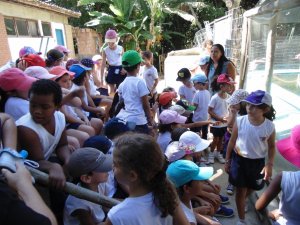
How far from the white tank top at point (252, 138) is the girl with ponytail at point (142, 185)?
62.5 inches

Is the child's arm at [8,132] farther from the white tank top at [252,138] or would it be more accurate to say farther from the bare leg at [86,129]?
the white tank top at [252,138]

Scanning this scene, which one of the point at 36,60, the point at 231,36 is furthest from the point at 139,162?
the point at 231,36

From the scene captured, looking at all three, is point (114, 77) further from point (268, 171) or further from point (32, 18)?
point (32, 18)

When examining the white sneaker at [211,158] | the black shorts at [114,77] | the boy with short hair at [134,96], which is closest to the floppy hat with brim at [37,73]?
the boy with short hair at [134,96]

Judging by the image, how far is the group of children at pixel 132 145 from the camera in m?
1.43

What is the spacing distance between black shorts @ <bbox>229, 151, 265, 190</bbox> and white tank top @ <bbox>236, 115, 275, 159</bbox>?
2.7 inches

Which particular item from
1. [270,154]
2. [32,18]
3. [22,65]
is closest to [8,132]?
[22,65]

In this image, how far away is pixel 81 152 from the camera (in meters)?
1.80

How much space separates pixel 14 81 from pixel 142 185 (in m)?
1.43

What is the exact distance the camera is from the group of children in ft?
4.71

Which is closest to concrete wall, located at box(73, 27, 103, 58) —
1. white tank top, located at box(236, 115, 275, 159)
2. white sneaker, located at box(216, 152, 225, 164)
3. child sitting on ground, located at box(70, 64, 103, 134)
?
white sneaker, located at box(216, 152, 225, 164)

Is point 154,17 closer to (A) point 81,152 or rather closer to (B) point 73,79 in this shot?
(B) point 73,79

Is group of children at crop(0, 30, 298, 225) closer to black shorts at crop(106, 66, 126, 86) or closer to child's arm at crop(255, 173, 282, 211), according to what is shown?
child's arm at crop(255, 173, 282, 211)

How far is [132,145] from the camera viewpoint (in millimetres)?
1423
